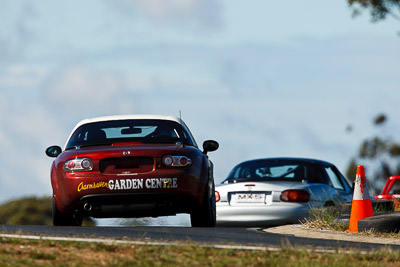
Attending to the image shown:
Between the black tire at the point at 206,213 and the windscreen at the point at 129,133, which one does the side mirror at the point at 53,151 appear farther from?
the black tire at the point at 206,213

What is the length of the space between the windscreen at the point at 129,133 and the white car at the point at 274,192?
8.49ft

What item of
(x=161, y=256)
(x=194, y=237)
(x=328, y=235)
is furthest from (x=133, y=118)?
(x=161, y=256)

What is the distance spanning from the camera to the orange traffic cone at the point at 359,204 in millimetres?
13023

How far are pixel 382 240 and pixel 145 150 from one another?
3106 mm

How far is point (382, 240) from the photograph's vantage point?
11.7 metres

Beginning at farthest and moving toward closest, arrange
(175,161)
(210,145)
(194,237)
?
(210,145) → (175,161) → (194,237)

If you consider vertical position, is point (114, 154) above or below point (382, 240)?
above

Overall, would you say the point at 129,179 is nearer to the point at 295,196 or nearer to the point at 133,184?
the point at 133,184

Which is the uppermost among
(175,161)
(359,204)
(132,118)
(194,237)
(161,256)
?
(132,118)

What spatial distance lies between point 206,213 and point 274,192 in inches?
112

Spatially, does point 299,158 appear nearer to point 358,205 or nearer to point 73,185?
point 358,205

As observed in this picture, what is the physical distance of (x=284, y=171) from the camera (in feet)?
53.5

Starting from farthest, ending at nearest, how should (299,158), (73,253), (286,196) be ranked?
(299,158), (286,196), (73,253)

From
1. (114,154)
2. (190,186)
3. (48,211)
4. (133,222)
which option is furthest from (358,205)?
(48,211)
